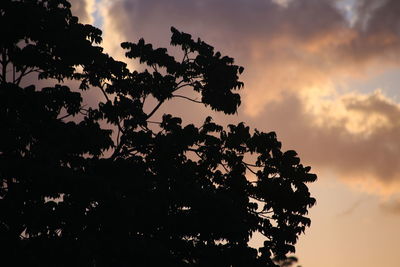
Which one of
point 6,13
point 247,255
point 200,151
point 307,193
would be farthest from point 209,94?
point 6,13

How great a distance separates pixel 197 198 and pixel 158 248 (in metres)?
3.44

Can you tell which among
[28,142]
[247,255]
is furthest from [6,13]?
[247,255]

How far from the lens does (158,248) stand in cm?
1467

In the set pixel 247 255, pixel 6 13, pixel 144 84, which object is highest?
pixel 144 84

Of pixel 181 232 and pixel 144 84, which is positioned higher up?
pixel 144 84

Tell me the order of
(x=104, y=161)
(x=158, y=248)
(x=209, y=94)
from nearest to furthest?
(x=158, y=248), (x=104, y=161), (x=209, y=94)

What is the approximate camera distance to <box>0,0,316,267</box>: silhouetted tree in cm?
1416

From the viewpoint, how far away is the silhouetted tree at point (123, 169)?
1416 cm

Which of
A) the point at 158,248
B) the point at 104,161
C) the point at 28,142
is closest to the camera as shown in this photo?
the point at 158,248

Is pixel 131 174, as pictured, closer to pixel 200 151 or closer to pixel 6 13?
pixel 200 151

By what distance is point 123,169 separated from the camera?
17.2m

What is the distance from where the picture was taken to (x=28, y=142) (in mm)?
15672

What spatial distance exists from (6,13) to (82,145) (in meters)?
5.35

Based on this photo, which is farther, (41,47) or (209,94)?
(209,94)
